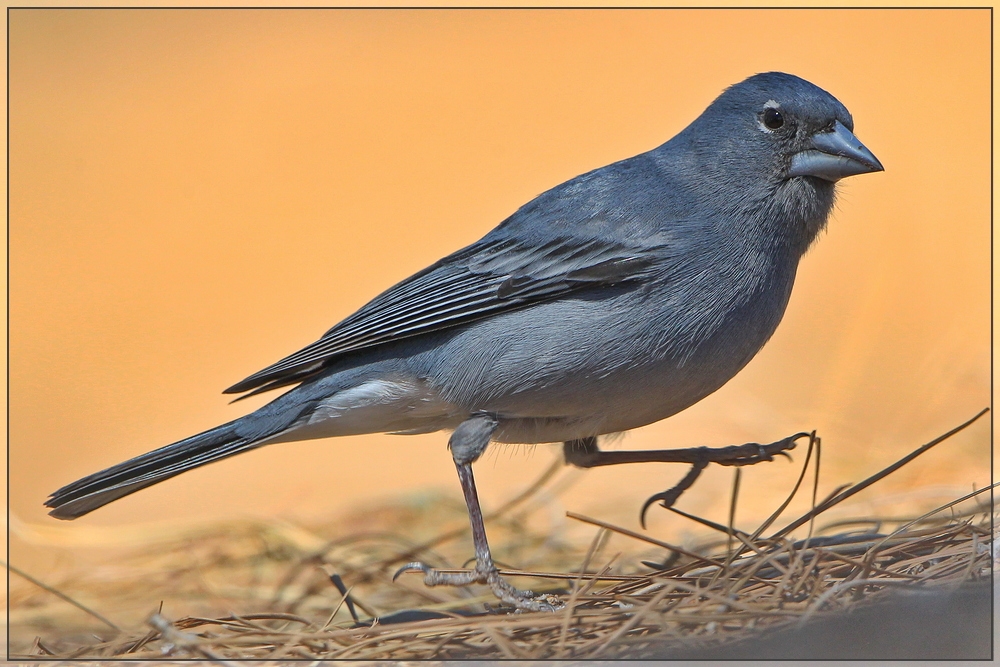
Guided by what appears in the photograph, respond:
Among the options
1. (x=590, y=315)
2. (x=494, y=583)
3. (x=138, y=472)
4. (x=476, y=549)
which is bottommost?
(x=494, y=583)

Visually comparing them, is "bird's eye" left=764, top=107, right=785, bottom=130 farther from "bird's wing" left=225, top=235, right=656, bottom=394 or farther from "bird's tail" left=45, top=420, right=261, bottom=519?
"bird's tail" left=45, top=420, right=261, bottom=519

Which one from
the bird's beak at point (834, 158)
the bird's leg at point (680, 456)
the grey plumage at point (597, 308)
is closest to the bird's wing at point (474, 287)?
the grey plumage at point (597, 308)

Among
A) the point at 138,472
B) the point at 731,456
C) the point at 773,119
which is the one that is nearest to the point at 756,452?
the point at 731,456

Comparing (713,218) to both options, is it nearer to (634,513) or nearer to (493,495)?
(634,513)

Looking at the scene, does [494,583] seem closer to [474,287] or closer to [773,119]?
[474,287]

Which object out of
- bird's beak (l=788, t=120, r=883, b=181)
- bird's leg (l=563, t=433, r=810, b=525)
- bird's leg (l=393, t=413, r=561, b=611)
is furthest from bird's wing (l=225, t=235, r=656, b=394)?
bird's leg (l=563, t=433, r=810, b=525)

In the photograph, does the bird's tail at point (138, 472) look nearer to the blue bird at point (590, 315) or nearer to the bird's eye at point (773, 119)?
the blue bird at point (590, 315)

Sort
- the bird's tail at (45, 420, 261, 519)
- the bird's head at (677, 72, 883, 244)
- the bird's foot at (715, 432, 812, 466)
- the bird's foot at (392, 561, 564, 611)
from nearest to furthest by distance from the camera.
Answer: the bird's foot at (392, 561, 564, 611) → the bird's head at (677, 72, 883, 244) → the bird's tail at (45, 420, 261, 519) → the bird's foot at (715, 432, 812, 466)

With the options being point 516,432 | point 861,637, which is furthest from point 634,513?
point 861,637
